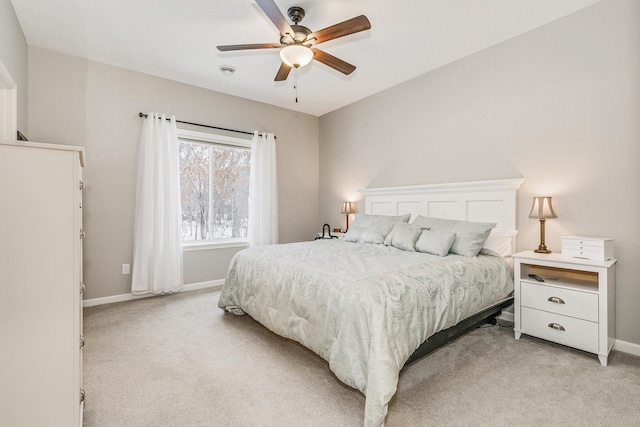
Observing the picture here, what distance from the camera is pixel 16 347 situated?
1248mm

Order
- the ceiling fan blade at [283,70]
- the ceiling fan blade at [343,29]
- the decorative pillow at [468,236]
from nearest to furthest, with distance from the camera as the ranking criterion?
the ceiling fan blade at [343,29] < the decorative pillow at [468,236] < the ceiling fan blade at [283,70]

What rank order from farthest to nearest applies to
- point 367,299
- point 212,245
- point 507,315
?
point 212,245 → point 507,315 → point 367,299

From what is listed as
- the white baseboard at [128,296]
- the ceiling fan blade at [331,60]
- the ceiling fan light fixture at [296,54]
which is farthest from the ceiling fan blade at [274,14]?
the white baseboard at [128,296]

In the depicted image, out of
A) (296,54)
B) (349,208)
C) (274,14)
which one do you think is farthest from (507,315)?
(274,14)

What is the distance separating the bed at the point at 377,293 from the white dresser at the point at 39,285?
125cm

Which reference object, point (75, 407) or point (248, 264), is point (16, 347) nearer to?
point (75, 407)

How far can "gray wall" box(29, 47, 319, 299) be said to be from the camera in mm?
3199

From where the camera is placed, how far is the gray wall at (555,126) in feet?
7.76

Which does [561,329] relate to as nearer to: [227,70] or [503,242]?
[503,242]

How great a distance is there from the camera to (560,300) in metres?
2.33

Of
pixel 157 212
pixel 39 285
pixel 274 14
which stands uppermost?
pixel 274 14

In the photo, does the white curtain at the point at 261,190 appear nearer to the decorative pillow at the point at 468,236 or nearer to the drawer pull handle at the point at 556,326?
the decorative pillow at the point at 468,236

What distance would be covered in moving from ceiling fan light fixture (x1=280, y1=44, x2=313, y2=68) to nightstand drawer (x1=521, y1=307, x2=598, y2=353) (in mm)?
2775

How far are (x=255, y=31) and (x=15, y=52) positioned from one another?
2071mm
